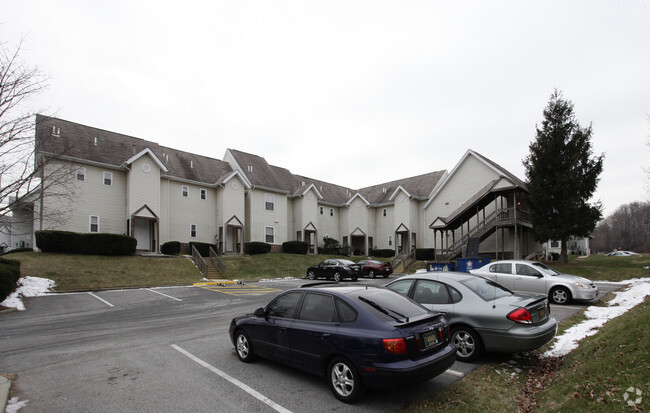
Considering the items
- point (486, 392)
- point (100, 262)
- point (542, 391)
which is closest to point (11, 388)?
point (486, 392)

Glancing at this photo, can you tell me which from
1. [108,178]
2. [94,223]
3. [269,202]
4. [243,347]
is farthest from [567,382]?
[269,202]

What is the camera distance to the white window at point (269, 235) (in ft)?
112

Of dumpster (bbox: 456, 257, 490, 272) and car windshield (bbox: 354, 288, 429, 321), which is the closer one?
car windshield (bbox: 354, 288, 429, 321)

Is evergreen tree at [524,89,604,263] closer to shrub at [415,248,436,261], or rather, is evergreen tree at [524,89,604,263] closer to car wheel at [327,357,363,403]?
shrub at [415,248,436,261]

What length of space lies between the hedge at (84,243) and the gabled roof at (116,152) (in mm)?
5177

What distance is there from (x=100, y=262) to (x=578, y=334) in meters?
24.2

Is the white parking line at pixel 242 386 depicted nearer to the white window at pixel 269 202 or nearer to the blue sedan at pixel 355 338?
the blue sedan at pixel 355 338

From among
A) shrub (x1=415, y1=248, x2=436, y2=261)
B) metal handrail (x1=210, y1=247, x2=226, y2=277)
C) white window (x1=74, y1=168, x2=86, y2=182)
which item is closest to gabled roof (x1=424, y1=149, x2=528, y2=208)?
shrub (x1=415, y1=248, x2=436, y2=261)

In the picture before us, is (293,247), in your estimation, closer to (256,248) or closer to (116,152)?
(256,248)

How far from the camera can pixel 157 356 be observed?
22.3ft

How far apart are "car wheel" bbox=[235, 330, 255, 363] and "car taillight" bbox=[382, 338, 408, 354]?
9.57 ft

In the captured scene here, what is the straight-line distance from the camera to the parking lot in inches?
183

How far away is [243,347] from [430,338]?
3484 millimetres

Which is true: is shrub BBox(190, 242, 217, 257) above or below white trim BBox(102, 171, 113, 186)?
below
